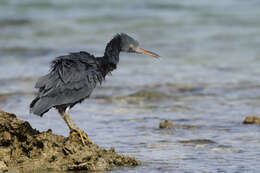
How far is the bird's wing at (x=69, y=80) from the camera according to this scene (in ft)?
19.7

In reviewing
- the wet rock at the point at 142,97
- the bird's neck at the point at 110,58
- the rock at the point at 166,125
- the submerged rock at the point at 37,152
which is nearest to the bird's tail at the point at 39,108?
the submerged rock at the point at 37,152

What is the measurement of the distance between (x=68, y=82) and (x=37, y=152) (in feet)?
3.39

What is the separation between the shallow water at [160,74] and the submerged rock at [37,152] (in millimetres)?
526

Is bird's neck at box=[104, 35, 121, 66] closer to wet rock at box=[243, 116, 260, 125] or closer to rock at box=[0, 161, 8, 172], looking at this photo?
rock at box=[0, 161, 8, 172]

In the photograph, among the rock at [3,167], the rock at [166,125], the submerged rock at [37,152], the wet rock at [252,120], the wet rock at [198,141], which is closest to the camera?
the rock at [3,167]

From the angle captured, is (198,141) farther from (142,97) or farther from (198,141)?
(142,97)

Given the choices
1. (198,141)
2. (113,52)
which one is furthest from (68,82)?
(198,141)

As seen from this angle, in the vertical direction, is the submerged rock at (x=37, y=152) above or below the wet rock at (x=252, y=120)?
below

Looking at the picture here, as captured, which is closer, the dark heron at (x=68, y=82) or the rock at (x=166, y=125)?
the dark heron at (x=68, y=82)

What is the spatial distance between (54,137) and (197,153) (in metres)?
1.72

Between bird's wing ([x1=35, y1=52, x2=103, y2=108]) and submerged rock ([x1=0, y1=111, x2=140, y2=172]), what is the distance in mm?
515

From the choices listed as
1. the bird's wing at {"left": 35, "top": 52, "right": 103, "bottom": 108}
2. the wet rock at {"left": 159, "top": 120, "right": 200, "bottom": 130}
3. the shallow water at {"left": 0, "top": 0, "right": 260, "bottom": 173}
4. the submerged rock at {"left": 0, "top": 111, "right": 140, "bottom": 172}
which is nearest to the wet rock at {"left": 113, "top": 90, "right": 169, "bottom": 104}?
the shallow water at {"left": 0, "top": 0, "right": 260, "bottom": 173}

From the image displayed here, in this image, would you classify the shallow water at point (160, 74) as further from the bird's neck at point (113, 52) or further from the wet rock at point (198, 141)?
the bird's neck at point (113, 52)

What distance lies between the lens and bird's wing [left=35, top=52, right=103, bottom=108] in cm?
599
